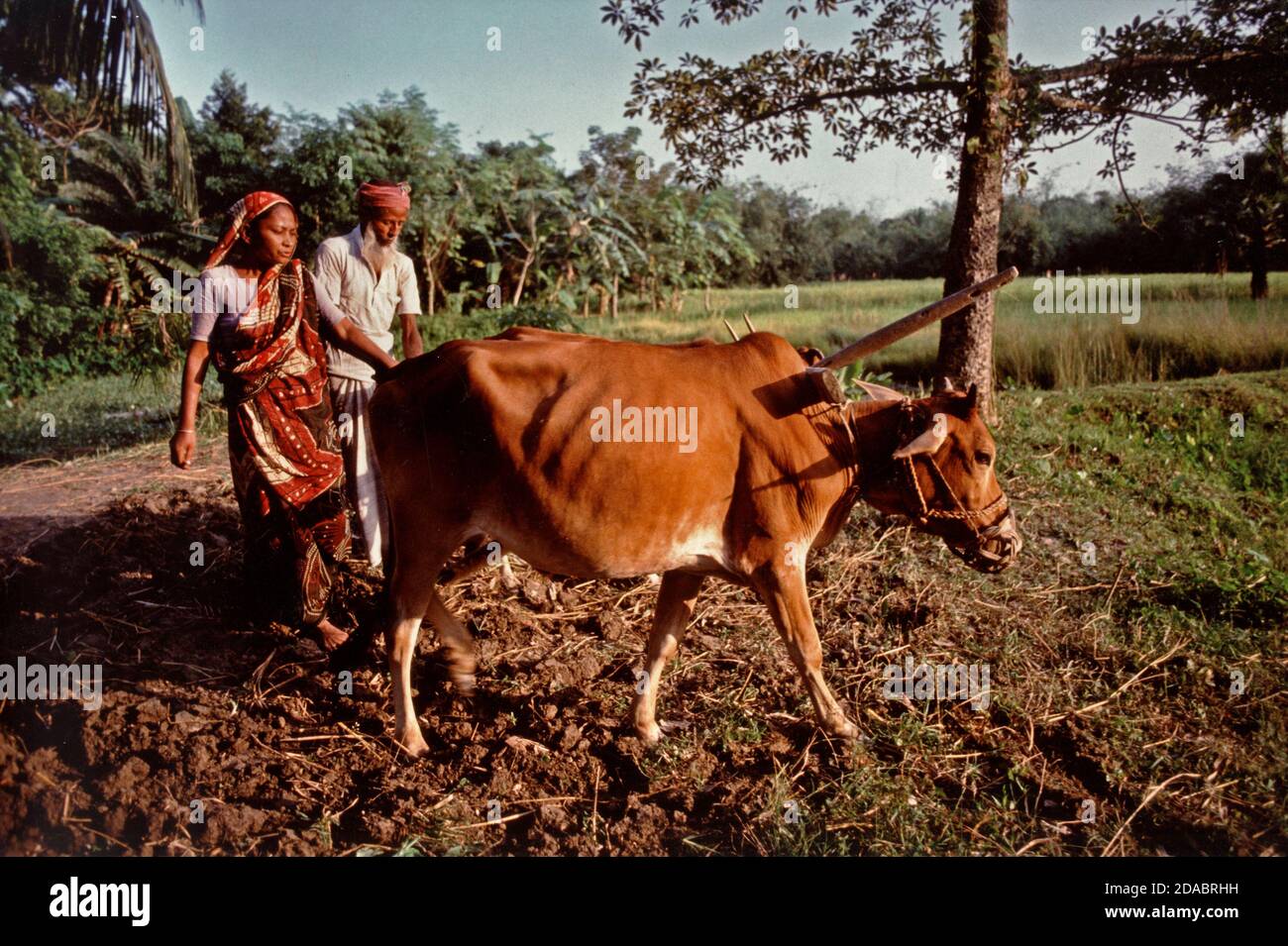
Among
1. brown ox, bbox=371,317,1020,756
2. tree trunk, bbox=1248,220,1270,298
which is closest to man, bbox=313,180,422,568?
brown ox, bbox=371,317,1020,756

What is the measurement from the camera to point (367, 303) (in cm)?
460

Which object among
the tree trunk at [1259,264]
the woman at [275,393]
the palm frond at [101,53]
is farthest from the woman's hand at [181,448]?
the tree trunk at [1259,264]

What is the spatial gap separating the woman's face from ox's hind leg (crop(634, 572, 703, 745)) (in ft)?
7.66

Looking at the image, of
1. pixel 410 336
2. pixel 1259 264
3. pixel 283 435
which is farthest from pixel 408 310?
pixel 1259 264

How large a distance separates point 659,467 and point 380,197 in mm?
2017

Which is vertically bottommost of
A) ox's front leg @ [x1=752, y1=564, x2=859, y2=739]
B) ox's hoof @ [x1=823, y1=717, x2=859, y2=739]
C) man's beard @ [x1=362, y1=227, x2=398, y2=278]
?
ox's hoof @ [x1=823, y1=717, x2=859, y2=739]

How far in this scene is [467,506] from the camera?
3.91 m

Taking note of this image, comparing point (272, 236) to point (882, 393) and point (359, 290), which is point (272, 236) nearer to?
point (359, 290)

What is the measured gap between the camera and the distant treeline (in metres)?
13.7

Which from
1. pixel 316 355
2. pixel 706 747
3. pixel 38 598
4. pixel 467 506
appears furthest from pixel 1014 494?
pixel 38 598

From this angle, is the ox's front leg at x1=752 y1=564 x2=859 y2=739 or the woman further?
the woman

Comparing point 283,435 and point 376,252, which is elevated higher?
point 376,252

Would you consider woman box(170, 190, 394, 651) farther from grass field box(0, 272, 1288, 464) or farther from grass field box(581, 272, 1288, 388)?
grass field box(0, 272, 1288, 464)
